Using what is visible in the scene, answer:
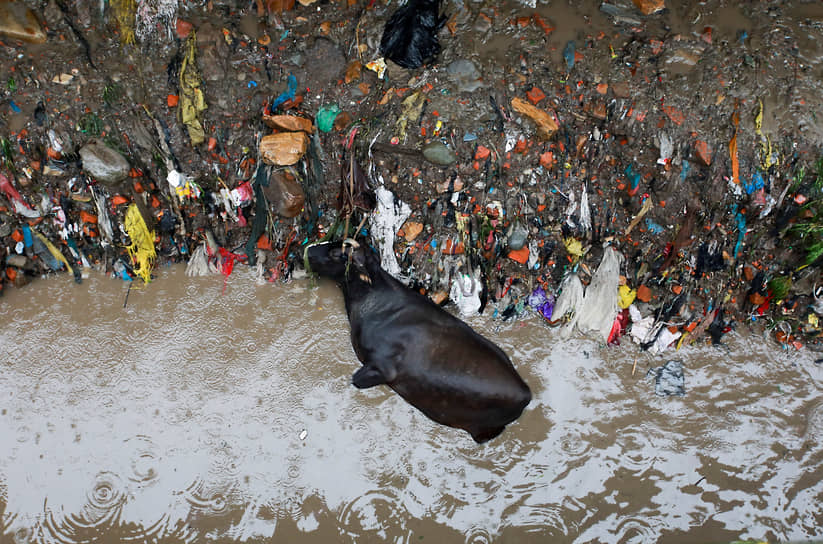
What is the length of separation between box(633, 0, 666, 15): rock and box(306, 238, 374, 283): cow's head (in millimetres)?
2051

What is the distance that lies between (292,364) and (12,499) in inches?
66.4

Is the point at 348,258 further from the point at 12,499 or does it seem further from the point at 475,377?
the point at 12,499

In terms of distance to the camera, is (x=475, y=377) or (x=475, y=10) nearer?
(x=475, y=377)

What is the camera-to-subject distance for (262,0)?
286cm

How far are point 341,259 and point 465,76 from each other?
1262 millimetres

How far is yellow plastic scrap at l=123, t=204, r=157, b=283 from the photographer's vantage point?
119 inches

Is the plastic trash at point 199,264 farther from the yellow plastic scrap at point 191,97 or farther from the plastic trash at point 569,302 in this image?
the plastic trash at point 569,302

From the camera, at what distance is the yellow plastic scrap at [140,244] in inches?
119

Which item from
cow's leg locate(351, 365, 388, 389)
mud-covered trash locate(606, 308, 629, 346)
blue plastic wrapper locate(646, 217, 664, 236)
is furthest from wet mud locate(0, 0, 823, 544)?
cow's leg locate(351, 365, 388, 389)

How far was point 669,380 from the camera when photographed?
2.98 metres

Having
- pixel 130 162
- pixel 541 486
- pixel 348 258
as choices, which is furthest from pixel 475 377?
pixel 130 162

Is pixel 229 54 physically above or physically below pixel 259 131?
above

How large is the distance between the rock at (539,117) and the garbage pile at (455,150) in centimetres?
1

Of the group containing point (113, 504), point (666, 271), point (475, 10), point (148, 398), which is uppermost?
point (475, 10)
